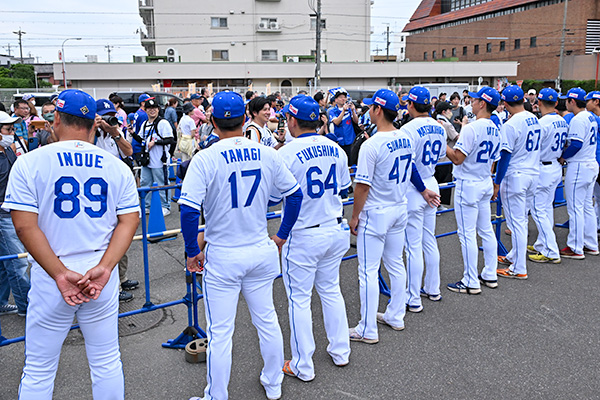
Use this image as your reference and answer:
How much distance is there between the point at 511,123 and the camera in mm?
5586

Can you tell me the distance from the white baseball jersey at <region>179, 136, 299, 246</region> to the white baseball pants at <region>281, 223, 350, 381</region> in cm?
48

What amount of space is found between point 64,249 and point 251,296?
1202 millimetres

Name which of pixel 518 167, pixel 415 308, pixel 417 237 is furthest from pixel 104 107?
pixel 518 167

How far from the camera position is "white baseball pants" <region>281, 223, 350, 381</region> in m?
3.57

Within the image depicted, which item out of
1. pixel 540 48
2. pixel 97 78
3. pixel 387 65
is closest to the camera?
pixel 97 78

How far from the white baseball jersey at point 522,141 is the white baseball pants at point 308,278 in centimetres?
291

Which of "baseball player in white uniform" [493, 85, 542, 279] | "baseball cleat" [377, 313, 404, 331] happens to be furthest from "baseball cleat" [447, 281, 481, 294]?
"baseball cleat" [377, 313, 404, 331]

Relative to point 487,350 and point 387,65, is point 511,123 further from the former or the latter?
point 387,65

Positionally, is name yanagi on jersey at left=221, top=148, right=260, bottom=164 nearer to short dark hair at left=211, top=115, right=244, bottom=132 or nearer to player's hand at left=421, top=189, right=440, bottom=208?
short dark hair at left=211, top=115, right=244, bottom=132

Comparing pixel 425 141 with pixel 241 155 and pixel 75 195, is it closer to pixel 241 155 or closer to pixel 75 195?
pixel 241 155

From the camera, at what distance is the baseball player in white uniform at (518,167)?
5.59m

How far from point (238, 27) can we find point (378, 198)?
1717 inches

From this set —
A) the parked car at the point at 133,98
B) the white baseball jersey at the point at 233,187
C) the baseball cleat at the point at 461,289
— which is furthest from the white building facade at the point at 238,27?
the white baseball jersey at the point at 233,187

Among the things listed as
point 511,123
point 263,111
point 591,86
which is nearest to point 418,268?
point 511,123
